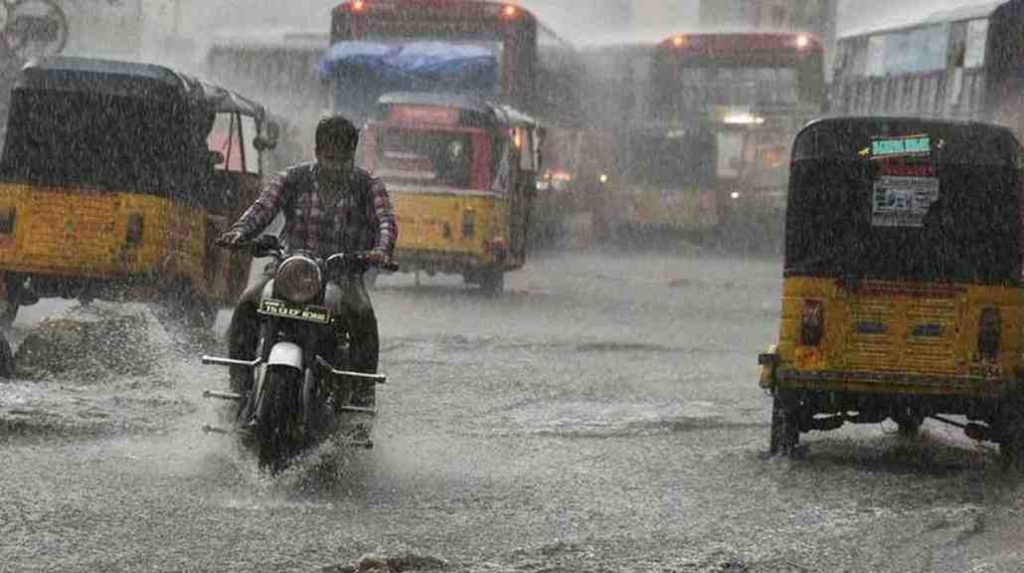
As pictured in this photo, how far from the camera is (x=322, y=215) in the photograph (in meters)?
9.79

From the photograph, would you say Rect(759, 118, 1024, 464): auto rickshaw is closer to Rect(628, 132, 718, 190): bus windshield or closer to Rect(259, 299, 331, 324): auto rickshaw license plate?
Rect(259, 299, 331, 324): auto rickshaw license plate

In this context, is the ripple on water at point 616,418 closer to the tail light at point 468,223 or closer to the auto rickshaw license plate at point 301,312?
the auto rickshaw license plate at point 301,312

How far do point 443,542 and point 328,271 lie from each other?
1.90m

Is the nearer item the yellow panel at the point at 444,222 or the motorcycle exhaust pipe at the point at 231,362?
the motorcycle exhaust pipe at the point at 231,362

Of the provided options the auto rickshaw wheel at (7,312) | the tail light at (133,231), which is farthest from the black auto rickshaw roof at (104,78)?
the auto rickshaw wheel at (7,312)

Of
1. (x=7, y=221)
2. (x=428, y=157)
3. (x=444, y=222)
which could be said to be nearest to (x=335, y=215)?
(x=7, y=221)

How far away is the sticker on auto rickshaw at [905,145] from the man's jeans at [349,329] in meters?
3.09

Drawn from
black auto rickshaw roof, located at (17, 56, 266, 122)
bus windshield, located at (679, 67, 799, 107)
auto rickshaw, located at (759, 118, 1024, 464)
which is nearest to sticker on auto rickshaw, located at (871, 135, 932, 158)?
auto rickshaw, located at (759, 118, 1024, 464)

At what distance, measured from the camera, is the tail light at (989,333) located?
1070 cm

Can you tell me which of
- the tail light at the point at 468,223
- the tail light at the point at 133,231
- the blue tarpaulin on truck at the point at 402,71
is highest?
the blue tarpaulin on truck at the point at 402,71

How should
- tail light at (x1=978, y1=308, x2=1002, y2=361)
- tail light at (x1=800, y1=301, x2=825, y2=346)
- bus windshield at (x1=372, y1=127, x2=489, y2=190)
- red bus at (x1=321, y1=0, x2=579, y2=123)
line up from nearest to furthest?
1. tail light at (x1=978, y1=308, x2=1002, y2=361)
2. tail light at (x1=800, y1=301, x2=825, y2=346)
3. bus windshield at (x1=372, y1=127, x2=489, y2=190)
4. red bus at (x1=321, y1=0, x2=579, y2=123)

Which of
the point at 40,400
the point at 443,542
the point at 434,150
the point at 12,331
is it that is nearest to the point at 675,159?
the point at 434,150

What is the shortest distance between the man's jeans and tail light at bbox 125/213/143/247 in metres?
5.83

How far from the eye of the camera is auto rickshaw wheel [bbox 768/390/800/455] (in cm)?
1086
